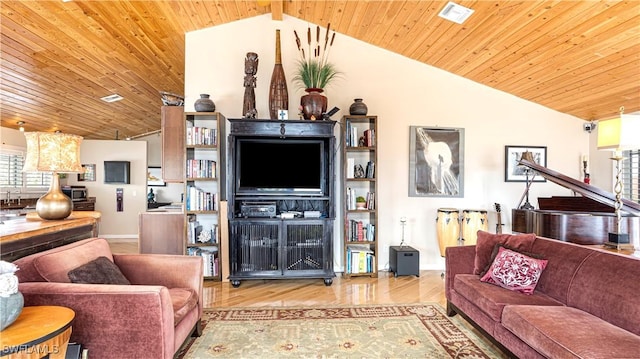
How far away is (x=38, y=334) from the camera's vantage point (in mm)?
1296

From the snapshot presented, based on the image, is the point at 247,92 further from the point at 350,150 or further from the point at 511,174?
the point at 511,174

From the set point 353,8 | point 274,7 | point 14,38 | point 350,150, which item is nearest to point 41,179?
point 14,38

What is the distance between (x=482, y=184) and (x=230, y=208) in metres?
3.58

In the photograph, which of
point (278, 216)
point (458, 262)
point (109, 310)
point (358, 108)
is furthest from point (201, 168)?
point (458, 262)

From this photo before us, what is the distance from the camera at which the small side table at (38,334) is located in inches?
49.1

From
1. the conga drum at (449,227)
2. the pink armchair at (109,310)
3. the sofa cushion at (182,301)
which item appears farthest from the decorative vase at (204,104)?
the conga drum at (449,227)

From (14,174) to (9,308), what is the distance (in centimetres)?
661

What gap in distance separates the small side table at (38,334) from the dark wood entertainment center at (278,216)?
2316 millimetres

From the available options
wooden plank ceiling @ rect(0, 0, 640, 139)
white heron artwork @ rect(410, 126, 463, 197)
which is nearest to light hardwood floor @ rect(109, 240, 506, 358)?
white heron artwork @ rect(410, 126, 463, 197)

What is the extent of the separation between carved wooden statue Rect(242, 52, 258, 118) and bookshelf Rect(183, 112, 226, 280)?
1.26 ft

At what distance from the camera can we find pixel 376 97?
4.51 metres

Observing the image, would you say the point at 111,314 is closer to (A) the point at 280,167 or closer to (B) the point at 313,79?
(A) the point at 280,167

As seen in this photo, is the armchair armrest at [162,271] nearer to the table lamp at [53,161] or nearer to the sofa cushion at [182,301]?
the sofa cushion at [182,301]

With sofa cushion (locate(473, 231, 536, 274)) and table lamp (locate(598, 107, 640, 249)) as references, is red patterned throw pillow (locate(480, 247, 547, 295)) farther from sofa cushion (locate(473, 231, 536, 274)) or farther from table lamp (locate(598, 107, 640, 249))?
table lamp (locate(598, 107, 640, 249))
